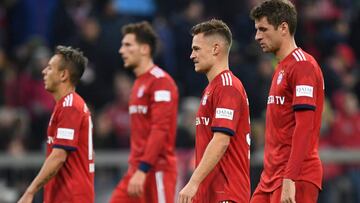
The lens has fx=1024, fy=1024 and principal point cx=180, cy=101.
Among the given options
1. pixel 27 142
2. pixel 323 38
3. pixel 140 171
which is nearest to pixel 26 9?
pixel 27 142

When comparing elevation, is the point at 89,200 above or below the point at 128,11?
below

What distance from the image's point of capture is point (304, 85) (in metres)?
8.34

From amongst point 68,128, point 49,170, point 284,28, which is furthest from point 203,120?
point 49,170

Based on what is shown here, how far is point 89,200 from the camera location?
9.67 meters

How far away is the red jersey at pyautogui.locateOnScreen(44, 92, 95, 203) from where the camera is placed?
950 cm

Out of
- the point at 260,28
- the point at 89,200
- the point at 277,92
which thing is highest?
the point at 260,28

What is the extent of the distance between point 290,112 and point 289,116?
0.04 metres

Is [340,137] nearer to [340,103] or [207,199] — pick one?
[340,103]

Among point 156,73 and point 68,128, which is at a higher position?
point 156,73

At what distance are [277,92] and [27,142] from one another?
284 inches

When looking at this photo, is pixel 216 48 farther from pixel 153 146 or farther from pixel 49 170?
pixel 153 146

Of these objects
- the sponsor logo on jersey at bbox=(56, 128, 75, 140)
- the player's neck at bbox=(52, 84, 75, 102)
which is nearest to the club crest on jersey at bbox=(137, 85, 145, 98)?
the player's neck at bbox=(52, 84, 75, 102)

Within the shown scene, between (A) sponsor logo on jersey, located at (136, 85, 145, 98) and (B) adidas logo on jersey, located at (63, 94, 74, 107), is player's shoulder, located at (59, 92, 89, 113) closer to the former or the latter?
(B) adidas logo on jersey, located at (63, 94, 74, 107)

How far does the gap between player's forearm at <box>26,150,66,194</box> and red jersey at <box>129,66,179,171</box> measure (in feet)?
5.27
